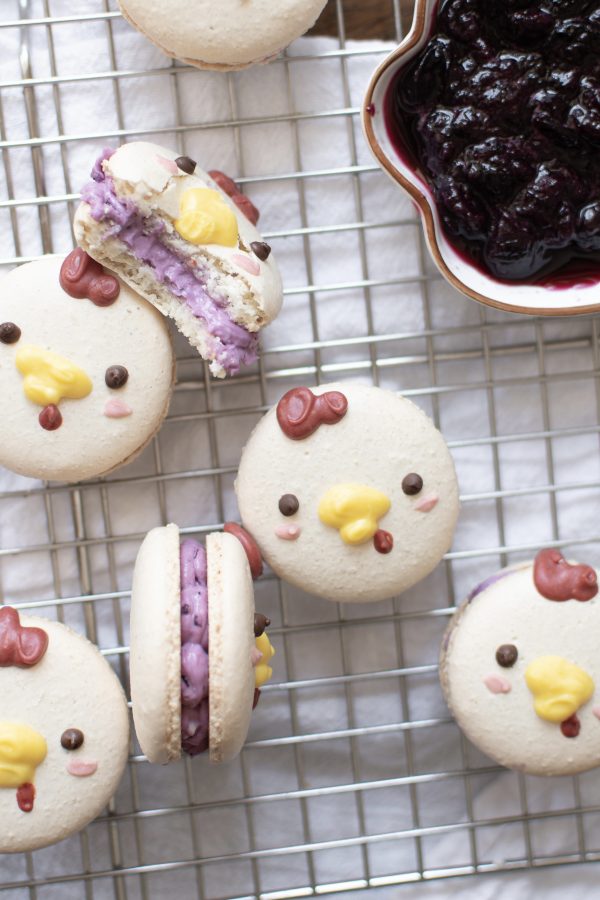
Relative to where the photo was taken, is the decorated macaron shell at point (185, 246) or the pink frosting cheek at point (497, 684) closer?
the decorated macaron shell at point (185, 246)

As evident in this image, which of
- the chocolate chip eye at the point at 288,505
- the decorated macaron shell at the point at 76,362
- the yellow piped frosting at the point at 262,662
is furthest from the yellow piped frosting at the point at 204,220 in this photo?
the yellow piped frosting at the point at 262,662

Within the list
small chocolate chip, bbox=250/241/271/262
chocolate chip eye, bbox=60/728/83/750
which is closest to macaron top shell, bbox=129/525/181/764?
chocolate chip eye, bbox=60/728/83/750

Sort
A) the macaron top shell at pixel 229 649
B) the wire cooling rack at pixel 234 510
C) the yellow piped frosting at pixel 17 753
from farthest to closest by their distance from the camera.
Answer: the wire cooling rack at pixel 234 510
the yellow piped frosting at pixel 17 753
the macaron top shell at pixel 229 649

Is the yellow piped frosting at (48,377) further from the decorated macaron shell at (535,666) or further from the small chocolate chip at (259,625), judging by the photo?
the decorated macaron shell at (535,666)

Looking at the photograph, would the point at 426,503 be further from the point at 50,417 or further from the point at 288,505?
the point at 50,417

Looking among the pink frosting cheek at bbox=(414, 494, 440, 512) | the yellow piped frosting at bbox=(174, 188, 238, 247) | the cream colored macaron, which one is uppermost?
the cream colored macaron

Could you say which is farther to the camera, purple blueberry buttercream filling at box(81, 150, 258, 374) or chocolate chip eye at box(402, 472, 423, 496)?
chocolate chip eye at box(402, 472, 423, 496)

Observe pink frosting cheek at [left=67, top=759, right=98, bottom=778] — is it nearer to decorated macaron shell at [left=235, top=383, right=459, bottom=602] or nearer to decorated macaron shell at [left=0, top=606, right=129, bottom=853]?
decorated macaron shell at [left=0, top=606, right=129, bottom=853]

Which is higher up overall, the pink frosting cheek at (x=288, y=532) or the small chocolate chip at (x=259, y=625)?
the pink frosting cheek at (x=288, y=532)
